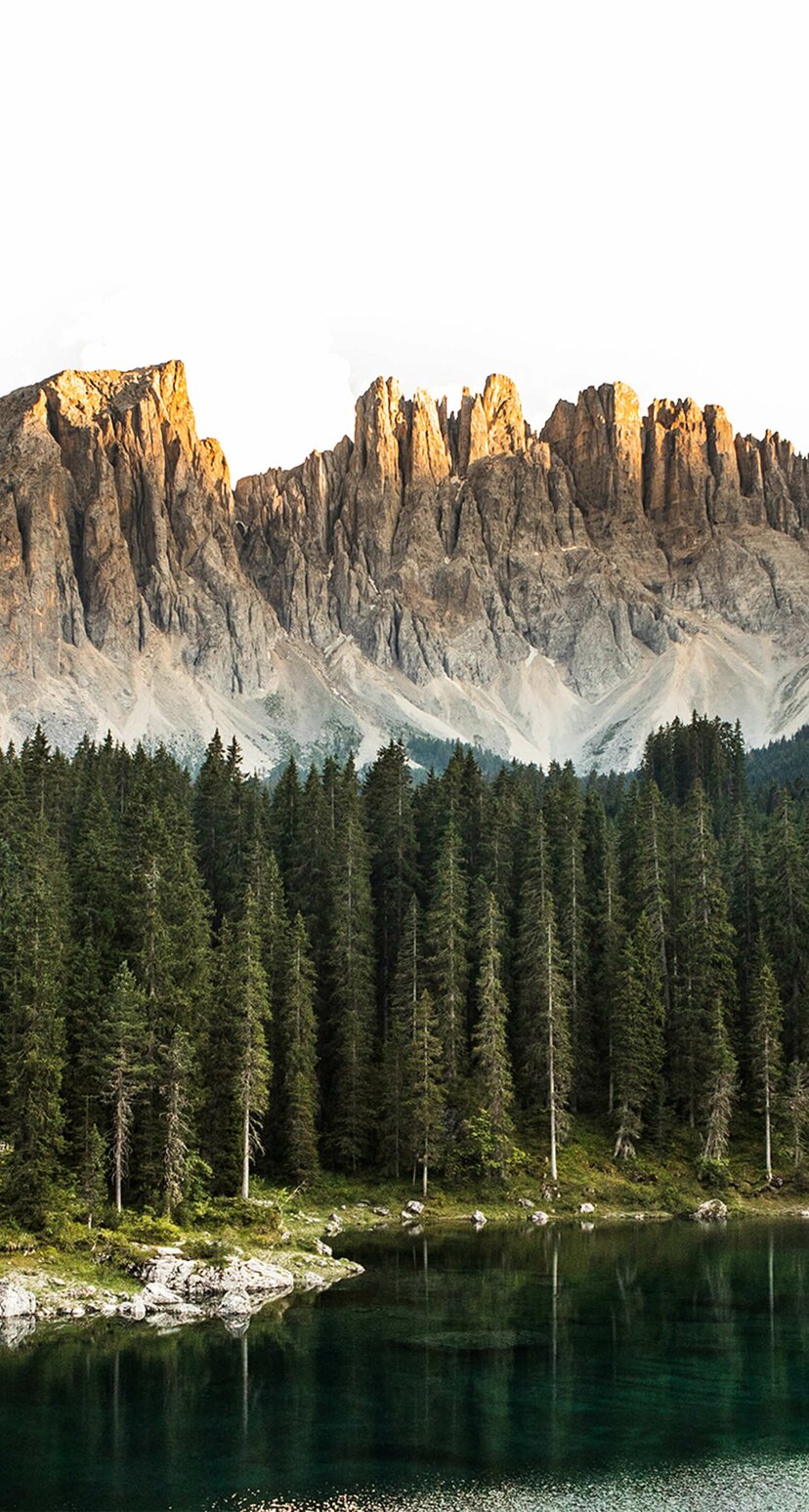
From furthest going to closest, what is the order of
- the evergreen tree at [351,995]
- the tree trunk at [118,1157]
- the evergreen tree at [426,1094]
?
the evergreen tree at [351,995] → the evergreen tree at [426,1094] → the tree trunk at [118,1157]

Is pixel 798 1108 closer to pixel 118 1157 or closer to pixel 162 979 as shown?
pixel 162 979

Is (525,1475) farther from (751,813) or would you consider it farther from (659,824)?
(751,813)

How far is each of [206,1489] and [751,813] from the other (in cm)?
11423

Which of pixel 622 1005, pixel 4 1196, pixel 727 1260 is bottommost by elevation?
pixel 727 1260

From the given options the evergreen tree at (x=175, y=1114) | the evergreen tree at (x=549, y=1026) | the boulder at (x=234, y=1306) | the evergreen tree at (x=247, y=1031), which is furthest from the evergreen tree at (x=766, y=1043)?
the boulder at (x=234, y=1306)

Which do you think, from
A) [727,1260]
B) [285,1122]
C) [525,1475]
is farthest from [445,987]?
[525,1475]

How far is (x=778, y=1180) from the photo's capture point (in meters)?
87.1

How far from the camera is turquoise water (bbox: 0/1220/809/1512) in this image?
3722 centimetres

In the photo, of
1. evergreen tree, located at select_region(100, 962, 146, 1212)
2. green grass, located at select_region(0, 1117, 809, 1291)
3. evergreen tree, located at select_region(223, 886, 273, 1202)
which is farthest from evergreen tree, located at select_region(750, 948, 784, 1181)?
evergreen tree, located at select_region(100, 962, 146, 1212)

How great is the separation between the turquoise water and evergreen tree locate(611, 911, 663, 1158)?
2552 cm

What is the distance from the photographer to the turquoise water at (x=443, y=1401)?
37.2 metres

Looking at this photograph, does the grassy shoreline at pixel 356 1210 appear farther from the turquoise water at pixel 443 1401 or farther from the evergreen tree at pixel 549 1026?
the turquoise water at pixel 443 1401

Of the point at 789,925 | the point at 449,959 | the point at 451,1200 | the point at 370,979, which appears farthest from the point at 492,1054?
the point at 789,925

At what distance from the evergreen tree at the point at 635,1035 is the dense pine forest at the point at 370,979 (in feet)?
0.81
